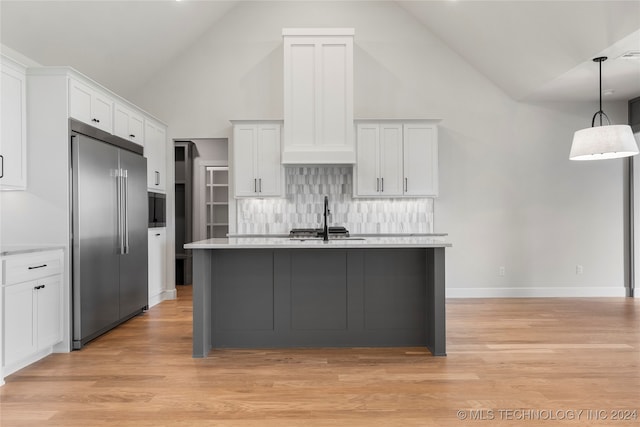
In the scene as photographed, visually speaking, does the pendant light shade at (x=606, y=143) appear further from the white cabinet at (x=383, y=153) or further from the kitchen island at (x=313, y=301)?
the kitchen island at (x=313, y=301)

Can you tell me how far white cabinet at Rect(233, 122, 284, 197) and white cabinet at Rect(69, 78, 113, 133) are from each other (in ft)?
5.21

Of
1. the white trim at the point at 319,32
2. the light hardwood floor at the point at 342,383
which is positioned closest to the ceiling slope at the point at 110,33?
the white trim at the point at 319,32

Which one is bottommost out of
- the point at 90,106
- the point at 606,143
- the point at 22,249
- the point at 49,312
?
the point at 49,312

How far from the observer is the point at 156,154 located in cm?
555

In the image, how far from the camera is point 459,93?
19.6ft

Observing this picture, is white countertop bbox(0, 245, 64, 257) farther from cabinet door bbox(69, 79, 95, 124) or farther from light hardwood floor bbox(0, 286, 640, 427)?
cabinet door bbox(69, 79, 95, 124)

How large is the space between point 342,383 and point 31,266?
2380mm

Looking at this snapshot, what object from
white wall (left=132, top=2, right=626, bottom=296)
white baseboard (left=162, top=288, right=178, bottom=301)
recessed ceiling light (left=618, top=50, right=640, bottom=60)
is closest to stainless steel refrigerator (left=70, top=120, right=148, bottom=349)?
white baseboard (left=162, top=288, right=178, bottom=301)

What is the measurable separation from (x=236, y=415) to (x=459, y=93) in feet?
16.5

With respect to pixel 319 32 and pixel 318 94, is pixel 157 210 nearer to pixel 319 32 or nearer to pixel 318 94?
pixel 318 94

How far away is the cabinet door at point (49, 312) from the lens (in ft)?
10.8

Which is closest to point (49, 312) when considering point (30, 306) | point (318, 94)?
point (30, 306)

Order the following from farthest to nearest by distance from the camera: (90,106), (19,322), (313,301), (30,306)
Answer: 1. (90,106)
2. (313,301)
3. (30,306)
4. (19,322)

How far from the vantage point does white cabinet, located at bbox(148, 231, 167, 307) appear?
17.6 ft
